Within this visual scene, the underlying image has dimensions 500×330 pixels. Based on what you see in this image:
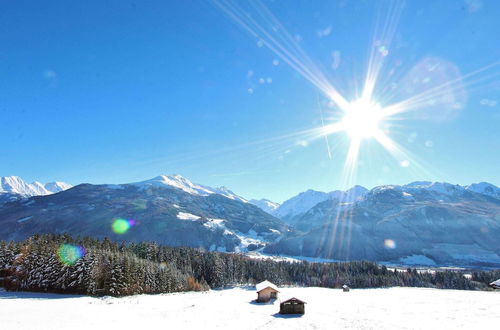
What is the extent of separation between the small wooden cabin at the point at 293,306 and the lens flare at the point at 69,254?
4473 centimetres

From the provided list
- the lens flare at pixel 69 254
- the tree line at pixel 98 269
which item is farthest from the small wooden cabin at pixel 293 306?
the lens flare at pixel 69 254

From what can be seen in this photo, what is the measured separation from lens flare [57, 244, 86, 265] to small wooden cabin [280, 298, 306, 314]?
147 ft

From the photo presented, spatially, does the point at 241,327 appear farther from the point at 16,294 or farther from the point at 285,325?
the point at 16,294

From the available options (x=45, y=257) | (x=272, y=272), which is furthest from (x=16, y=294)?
(x=272, y=272)

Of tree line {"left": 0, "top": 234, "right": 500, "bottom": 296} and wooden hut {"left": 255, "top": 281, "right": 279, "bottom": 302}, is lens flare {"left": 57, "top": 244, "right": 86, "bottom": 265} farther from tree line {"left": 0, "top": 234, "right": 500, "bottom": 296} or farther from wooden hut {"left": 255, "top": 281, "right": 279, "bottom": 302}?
wooden hut {"left": 255, "top": 281, "right": 279, "bottom": 302}

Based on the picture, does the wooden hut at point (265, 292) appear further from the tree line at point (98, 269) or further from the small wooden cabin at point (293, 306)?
the tree line at point (98, 269)

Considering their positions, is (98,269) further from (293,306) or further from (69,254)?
(293,306)

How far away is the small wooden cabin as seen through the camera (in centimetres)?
4812

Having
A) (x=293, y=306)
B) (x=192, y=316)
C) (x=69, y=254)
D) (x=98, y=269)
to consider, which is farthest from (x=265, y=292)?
(x=69, y=254)

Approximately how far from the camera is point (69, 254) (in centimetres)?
6512

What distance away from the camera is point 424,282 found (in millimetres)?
139500

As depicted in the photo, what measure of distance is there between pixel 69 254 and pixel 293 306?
50.8 meters

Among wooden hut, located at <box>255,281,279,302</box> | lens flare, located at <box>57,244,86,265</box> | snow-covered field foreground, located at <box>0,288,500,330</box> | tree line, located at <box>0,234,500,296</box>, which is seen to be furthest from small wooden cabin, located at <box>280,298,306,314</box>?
lens flare, located at <box>57,244,86,265</box>

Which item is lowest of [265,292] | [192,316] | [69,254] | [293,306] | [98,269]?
[192,316]
